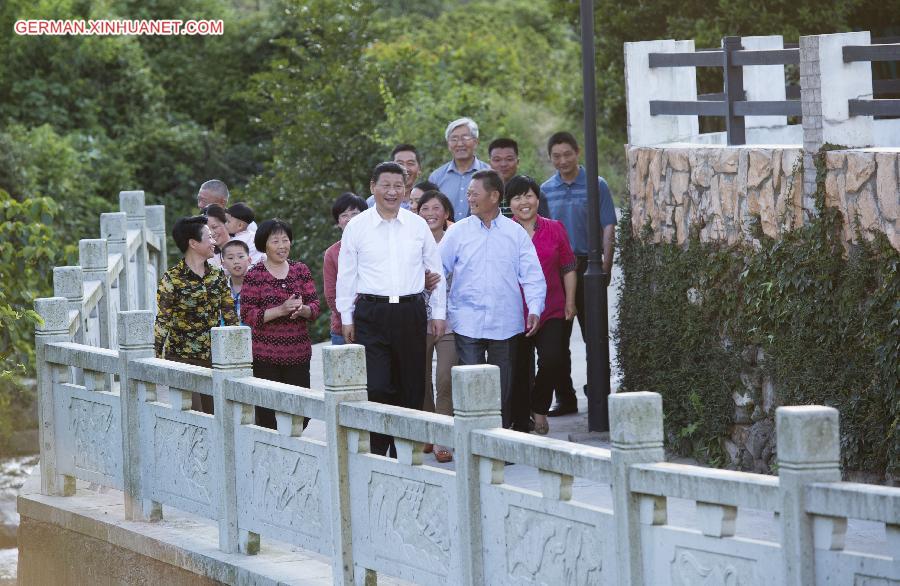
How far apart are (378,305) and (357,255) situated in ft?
1.06

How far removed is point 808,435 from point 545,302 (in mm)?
5594

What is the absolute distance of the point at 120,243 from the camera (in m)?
12.1

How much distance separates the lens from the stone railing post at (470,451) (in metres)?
5.85

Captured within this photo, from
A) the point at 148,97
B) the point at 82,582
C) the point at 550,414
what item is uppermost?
the point at 148,97

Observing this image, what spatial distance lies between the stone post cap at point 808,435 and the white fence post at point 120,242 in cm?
838

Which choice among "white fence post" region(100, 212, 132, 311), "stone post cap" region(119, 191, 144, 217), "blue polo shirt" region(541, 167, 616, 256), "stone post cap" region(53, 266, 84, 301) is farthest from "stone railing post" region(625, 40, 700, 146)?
"stone post cap" region(119, 191, 144, 217)

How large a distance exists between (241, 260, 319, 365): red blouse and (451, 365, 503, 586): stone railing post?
3.28 metres

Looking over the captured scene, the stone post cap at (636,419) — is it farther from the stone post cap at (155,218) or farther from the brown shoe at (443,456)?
the stone post cap at (155,218)

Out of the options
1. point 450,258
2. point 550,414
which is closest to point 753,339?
point 450,258

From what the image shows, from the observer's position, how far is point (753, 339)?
8711 mm

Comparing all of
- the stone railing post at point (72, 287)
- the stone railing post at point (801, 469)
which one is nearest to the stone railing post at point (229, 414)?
the stone railing post at point (72, 287)

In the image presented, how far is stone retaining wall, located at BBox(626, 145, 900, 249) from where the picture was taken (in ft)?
25.9

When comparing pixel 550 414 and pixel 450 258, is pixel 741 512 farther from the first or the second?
pixel 550 414

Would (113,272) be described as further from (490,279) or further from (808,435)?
(808,435)
